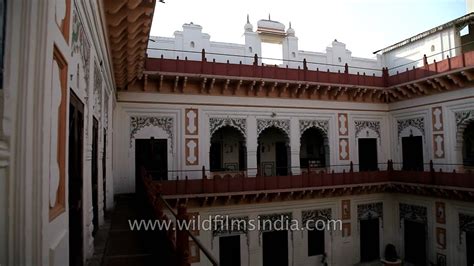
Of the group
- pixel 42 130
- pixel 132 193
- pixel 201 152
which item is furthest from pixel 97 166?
pixel 201 152

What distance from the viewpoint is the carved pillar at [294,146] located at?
10.1m

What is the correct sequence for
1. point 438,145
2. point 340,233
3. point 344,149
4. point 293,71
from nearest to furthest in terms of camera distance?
point 293,71
point 438,145
point 340,233
point 344,149

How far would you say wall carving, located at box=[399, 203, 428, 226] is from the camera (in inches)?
394

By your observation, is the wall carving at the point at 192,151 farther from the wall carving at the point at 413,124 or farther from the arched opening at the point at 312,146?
the wall carving at the point at 413,124

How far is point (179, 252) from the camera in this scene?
8.82ft

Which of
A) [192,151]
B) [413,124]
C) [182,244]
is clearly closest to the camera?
[182,244]

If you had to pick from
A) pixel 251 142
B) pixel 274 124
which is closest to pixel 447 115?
pixel 274 124

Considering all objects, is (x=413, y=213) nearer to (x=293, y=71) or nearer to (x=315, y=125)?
(x=315, y=125)

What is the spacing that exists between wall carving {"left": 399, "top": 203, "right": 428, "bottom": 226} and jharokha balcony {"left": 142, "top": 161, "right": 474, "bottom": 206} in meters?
0.55

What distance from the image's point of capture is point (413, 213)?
1038 centimetres

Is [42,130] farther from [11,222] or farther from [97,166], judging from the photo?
[97,166]

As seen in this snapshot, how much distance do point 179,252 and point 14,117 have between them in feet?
5.97

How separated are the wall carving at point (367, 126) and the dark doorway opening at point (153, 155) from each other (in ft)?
20.1

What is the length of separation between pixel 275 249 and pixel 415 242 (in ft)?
14.4
